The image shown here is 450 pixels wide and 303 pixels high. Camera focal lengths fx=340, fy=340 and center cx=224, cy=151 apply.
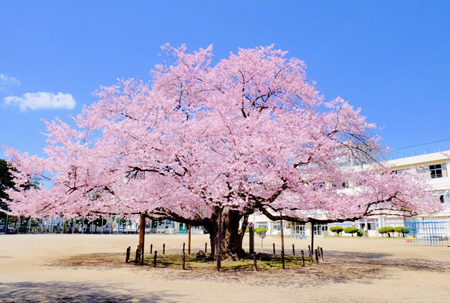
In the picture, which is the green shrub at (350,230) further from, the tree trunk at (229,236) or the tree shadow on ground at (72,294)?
the tree shadow on ground at (72,294)

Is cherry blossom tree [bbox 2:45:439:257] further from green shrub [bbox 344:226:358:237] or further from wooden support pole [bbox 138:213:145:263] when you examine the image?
green shrub [bbox 344:226:358:237]

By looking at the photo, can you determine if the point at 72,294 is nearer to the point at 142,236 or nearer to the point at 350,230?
the point at 142,236

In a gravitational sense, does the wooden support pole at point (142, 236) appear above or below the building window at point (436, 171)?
below

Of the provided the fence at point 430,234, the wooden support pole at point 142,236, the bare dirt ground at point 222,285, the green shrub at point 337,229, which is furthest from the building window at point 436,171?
the wooden support pole at point 142,236

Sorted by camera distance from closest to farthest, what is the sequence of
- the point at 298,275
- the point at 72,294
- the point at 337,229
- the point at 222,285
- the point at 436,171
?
the point at 72,294 → the point at 222,285 → the point at 298,275 → the point at 436,171 → the point at 337,229

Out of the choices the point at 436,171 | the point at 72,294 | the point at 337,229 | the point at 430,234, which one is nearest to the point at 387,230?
the point at 430,234

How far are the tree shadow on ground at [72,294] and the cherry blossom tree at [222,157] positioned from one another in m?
4.86

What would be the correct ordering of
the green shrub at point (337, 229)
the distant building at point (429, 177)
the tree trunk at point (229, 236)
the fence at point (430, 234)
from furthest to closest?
the green shrub at point (337, 229)
the distant building at point (429, 177)
the fence at point (430, 234)
the tree trunk at point (229, 236)

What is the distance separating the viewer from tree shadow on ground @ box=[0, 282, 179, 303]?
7.99 m

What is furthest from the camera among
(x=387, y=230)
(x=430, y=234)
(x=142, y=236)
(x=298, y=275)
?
(x=387, y=230)

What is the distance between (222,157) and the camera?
14.0 meters

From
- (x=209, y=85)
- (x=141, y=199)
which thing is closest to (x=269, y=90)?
(x=209, y=85)

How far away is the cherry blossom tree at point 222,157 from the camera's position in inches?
542

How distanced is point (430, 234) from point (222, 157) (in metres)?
35.6
